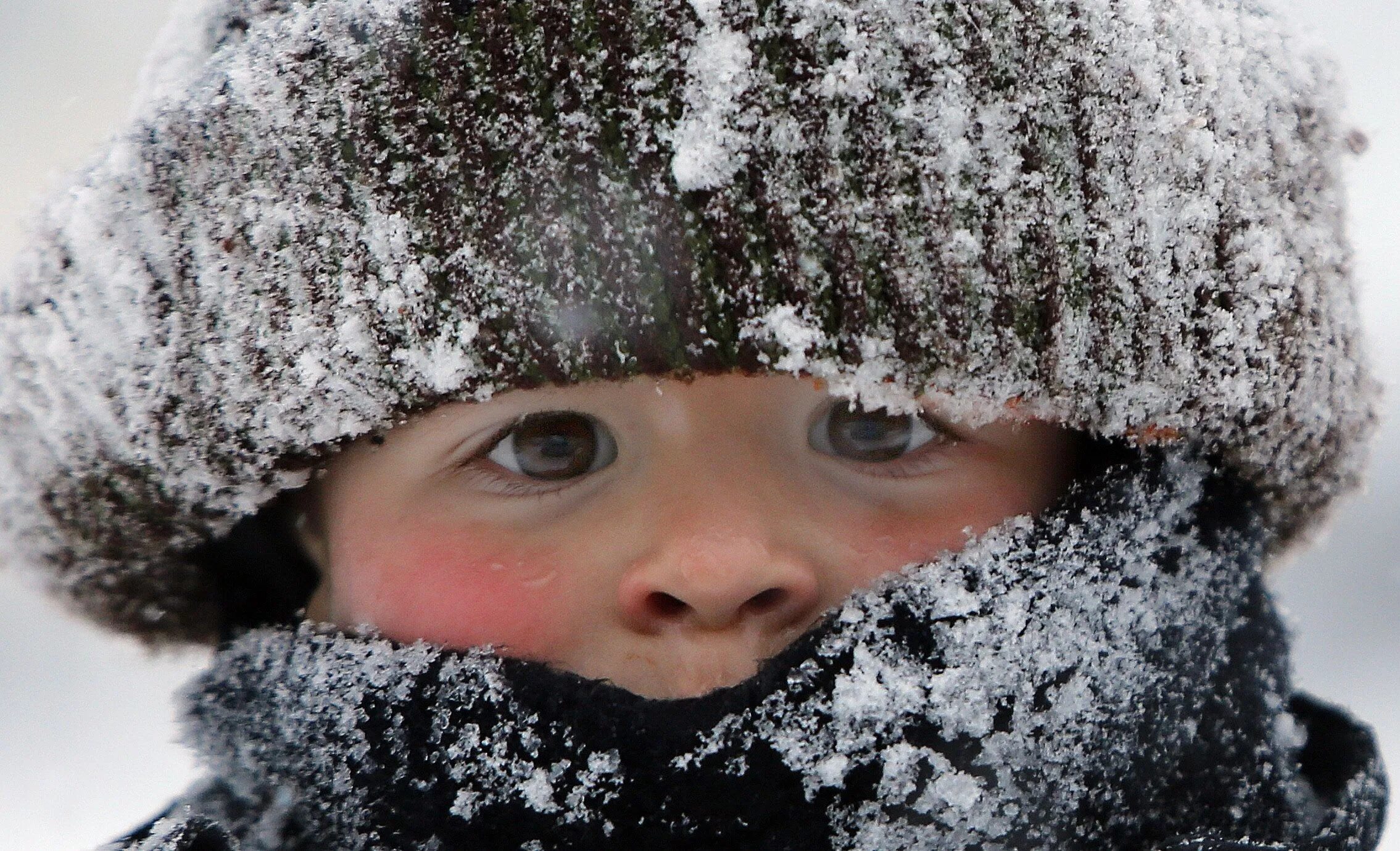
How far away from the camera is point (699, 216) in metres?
0.87

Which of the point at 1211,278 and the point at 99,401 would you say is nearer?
the point at 1211,278

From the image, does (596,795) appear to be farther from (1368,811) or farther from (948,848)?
(1368,811)

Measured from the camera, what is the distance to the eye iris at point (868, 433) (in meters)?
1.05

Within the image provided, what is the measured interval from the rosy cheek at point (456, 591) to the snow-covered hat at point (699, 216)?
12cm

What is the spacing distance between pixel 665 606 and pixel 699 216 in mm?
302

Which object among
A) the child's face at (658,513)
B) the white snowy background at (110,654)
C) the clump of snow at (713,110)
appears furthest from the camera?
the white snowy background at (110,654)

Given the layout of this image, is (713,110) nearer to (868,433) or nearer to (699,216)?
(699,216)

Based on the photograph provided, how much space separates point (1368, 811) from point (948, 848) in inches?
18.6

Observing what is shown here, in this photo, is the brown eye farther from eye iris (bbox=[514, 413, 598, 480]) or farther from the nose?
the nose

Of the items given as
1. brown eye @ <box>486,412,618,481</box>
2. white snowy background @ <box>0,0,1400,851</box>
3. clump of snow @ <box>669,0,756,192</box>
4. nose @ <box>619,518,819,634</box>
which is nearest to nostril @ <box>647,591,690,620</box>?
nose @ <box>619,518,819,634</box>

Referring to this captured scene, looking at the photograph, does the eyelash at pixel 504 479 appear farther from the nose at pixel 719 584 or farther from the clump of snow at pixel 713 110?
the clump of snow at pixel 713 110

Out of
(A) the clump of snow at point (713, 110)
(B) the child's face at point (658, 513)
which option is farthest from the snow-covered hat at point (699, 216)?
(B) the child's face at point (658, 513)

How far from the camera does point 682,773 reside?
3.08 ft

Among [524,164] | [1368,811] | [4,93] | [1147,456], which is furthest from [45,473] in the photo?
[4,93]
